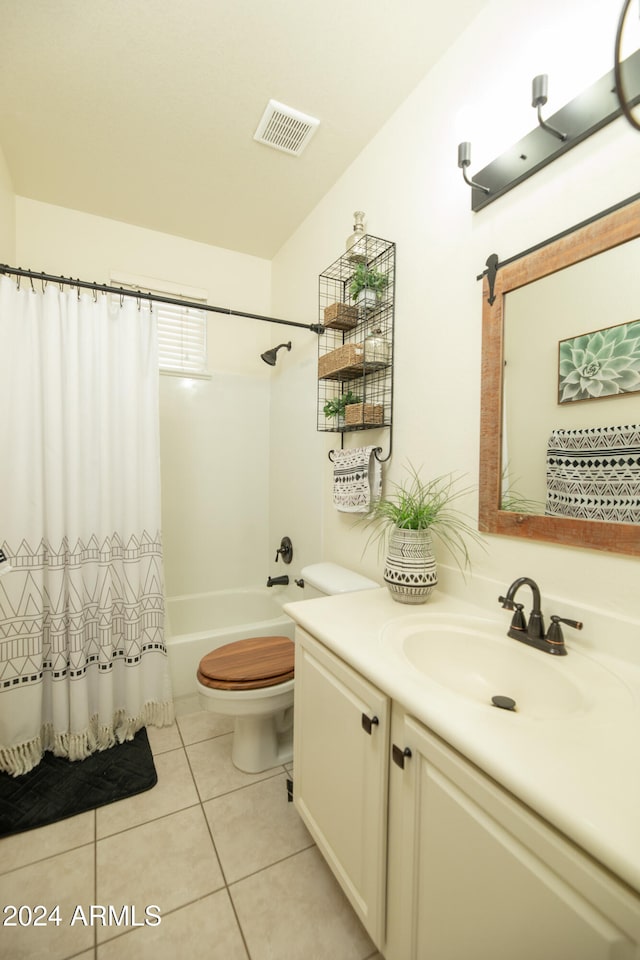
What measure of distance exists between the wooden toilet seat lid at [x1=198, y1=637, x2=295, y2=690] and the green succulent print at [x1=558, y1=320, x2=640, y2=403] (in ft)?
4.61

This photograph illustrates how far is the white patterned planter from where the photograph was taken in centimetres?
124

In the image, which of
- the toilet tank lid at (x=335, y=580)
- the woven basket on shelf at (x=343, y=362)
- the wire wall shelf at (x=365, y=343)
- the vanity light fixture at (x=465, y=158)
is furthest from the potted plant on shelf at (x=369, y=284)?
the toilet tank lid at (x=335, y=580)

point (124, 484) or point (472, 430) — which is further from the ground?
point (472, 430)

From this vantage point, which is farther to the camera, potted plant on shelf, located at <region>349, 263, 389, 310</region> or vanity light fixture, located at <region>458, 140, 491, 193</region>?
potted plant on shelf, located at <region>349, 263, 389, 310</region>

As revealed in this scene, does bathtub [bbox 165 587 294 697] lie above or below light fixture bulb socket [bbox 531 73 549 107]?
below

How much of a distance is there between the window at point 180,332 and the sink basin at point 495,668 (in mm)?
2187

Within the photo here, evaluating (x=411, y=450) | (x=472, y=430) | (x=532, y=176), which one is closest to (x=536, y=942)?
(x=472, y=430)

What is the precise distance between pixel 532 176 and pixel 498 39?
19.5 inches

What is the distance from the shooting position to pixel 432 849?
740 mm

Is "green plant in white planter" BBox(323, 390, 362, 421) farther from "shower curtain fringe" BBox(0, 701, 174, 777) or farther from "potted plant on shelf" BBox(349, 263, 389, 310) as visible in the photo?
"shower curtain fringe" BBox(0, 701, 174, 777)

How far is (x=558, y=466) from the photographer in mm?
1032

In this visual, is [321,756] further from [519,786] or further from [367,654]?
[519,786]

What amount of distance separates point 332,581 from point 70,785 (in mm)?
1304

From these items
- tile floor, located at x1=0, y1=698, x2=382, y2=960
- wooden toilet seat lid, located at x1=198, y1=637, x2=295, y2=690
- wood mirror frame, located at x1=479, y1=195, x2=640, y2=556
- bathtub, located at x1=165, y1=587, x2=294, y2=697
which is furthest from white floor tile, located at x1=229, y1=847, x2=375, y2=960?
wood mirror frame, located at x1=479, y1=195, x2=640, y2=556
